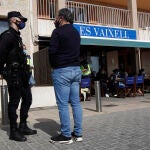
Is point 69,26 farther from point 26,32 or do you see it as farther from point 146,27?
point 146,27

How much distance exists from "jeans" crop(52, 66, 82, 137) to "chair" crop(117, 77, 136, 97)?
1001cm

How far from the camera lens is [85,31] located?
53.6ft

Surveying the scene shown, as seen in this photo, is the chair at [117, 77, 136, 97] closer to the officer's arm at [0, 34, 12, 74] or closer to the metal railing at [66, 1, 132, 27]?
the metal railing at [66, 1, 132, 27]

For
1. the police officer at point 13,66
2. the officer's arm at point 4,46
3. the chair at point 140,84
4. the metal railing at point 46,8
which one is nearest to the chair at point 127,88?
the chair at point 140,84

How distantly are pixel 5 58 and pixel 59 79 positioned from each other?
105cm

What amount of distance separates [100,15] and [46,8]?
132 inches

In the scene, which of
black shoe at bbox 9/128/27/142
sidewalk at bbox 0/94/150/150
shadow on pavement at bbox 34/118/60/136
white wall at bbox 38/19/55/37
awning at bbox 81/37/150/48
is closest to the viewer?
sidewalk at bbox 0/94/150/150

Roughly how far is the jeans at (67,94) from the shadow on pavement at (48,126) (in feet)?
3.20

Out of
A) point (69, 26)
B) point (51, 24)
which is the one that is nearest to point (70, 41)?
point (69, 26)

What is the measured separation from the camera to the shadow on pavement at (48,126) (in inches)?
275

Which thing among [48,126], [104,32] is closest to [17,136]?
[48,126]

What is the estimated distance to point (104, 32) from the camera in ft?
56.1

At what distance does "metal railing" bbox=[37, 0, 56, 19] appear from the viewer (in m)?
16.4

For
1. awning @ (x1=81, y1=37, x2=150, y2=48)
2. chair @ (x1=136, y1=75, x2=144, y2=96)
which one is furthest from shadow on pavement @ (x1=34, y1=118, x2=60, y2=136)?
chair @ (x1=136, y1=75, x2=144, y2=96)
